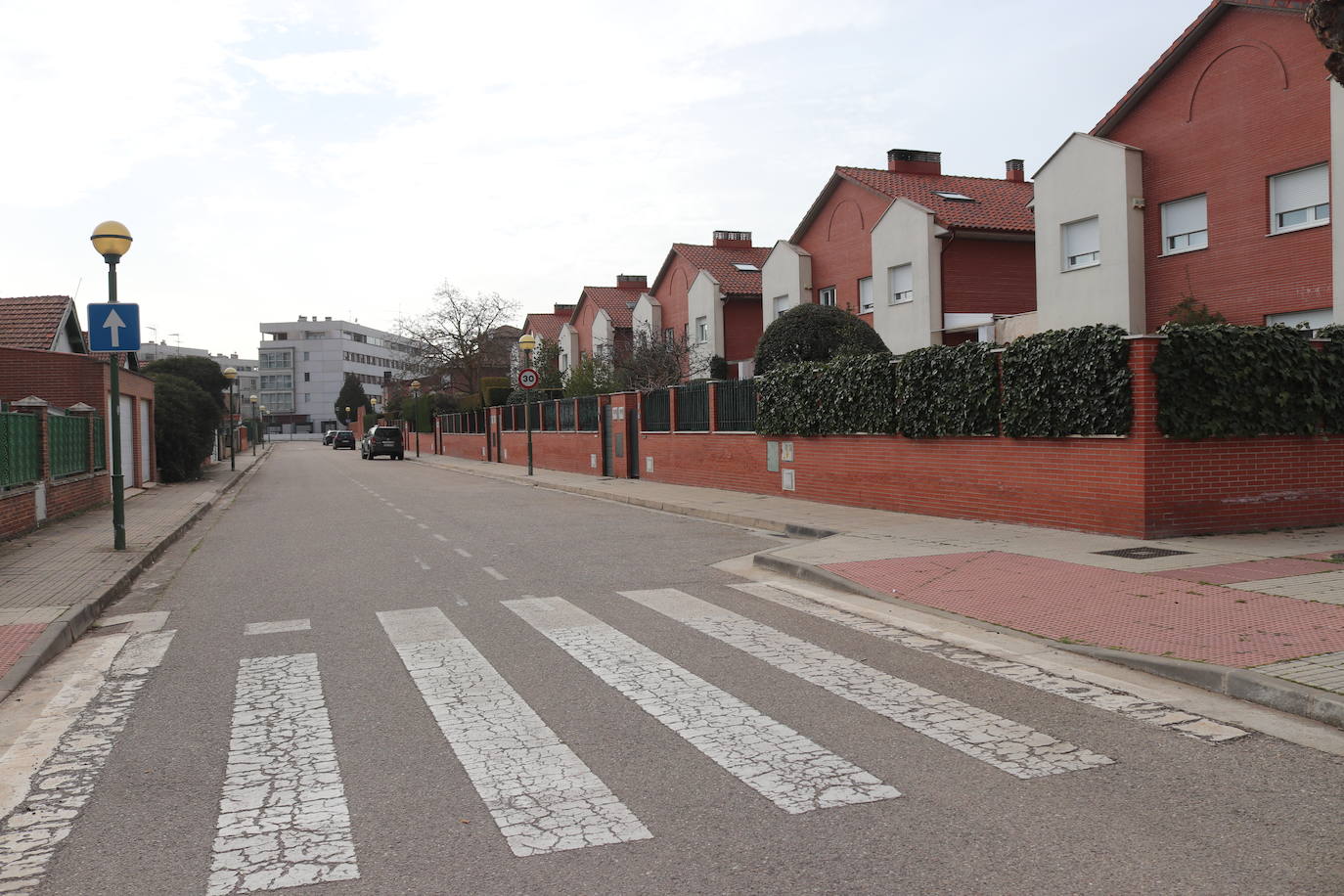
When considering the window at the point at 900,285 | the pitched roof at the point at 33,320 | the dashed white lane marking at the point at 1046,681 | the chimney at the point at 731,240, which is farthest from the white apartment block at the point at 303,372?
the dashed white lane marking at the point at 1046,681

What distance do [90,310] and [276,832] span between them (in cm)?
1138

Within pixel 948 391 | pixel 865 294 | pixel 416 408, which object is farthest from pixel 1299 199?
pixel 416 408

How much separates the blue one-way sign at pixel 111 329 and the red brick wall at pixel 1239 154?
18.6 m

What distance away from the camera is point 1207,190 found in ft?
67.4

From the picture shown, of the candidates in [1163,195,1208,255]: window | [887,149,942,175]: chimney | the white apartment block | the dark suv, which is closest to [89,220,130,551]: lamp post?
[1163,195,1208,255]: window

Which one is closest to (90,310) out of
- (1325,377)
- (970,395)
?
(970,395)

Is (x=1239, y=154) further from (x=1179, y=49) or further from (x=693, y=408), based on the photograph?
(x=693, y=408)

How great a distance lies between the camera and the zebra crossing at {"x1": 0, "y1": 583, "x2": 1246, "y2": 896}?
4.02 meters

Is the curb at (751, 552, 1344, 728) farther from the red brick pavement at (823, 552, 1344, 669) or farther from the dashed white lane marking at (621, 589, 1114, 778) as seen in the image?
the dashed white lane marking at (621, 589, 1114, 778)

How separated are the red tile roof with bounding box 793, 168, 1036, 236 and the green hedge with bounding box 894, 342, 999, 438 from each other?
1504 centimetres

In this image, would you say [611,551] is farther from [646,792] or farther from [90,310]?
[646,792]

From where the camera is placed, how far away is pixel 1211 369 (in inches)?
466

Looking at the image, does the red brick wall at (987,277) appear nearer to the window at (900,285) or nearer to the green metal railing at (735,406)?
the window at (900,285)

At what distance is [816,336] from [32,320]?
2192 cm
